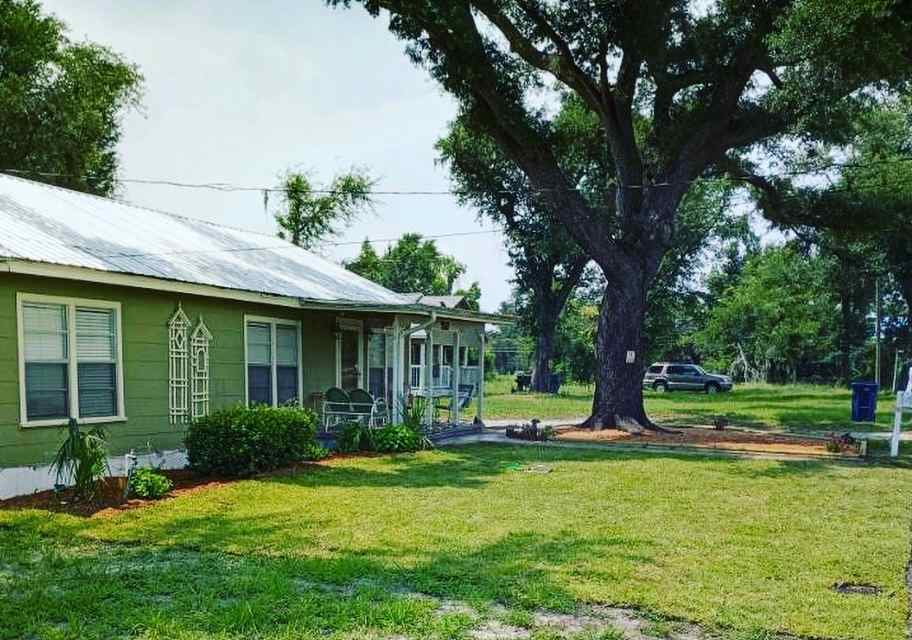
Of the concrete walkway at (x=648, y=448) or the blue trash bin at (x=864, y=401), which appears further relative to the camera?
the blue trash bin at (x=864, y=401)

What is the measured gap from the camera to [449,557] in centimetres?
563

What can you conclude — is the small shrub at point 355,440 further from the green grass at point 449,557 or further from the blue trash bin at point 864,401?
the blue trash bin at point 864,401

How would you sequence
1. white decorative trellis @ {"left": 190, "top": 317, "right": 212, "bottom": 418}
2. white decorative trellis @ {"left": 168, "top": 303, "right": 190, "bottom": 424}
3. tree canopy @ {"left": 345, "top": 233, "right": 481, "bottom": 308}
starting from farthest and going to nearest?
1. tree canopy @ {"left": 345, "top": 233, "right": 481, "bottom": 308}
2. white decorative trellis @ {"left": 190, "top": 317, "right": 212, "bottom": 418}
3. white decorative trellis @ {"left": 168, "top": 303, "right": 190, "bottom": 424}

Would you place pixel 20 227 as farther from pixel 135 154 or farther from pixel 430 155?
pixel 430 155

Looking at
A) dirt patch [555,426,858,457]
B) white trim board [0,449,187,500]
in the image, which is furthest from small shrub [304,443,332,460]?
dirt patch [555,426,858,457]

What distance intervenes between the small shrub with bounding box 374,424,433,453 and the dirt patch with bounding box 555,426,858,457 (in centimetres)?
359

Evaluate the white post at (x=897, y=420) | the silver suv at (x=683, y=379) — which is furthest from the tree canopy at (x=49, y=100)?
the silver suv at (x=683, y=379)

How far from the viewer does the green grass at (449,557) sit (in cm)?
432

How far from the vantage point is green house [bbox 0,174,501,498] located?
7.96 m

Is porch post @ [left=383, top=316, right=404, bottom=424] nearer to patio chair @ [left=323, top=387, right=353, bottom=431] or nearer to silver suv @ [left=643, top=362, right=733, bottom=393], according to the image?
patio chair @ [left=323, top=387, right=353, bottom=431]

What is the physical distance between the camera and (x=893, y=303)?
41.8m

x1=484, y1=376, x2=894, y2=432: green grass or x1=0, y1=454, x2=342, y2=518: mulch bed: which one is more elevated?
x1=0, y1=454, x2=342, y2=518: mulch bed

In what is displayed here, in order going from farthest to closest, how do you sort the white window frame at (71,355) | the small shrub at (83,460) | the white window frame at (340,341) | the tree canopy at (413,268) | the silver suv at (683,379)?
the tree canopy at (413,268) < the silver suv at (683,379) < the white window frame at (340,341) < the white window frame at (71,355) < the small shrub at (83,460)

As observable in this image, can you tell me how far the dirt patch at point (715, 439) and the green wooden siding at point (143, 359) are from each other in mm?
5928
